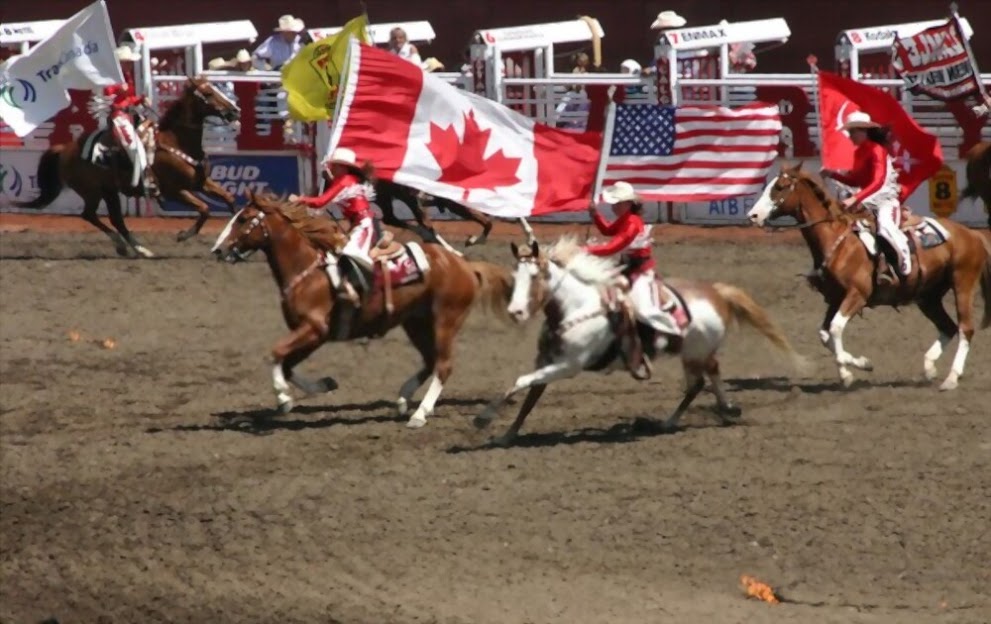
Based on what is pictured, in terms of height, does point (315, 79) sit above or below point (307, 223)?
below

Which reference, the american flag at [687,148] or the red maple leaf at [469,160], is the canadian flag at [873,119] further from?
the american flag at [687,148]

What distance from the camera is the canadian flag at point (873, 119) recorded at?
17.8m

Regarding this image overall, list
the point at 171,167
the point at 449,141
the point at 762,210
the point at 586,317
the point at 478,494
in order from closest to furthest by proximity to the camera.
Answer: the point at 478,494
the point at 586,317
the point at 762,210
the point at 449,141
the point at 171,167

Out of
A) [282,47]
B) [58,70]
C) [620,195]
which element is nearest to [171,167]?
[58,70]

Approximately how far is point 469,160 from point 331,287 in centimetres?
221

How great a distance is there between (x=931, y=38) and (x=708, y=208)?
4.78 metres

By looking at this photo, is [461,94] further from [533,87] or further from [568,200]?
[533,87]

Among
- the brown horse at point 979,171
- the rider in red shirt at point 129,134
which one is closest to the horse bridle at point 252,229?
the rider in red shirt at point 129,134

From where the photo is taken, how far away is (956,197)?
78.6ft

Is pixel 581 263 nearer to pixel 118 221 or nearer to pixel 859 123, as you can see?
pixel 859 123

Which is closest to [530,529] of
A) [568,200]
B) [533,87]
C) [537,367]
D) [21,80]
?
[537,367]

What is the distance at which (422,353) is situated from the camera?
15859mm

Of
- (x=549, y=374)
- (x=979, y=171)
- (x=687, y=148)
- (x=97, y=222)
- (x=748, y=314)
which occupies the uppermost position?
(x=748, y=314)

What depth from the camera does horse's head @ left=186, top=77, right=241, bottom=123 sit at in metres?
22.7
